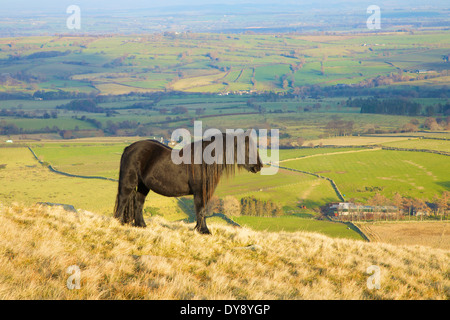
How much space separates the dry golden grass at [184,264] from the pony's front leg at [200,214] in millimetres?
246

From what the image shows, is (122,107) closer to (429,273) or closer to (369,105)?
(369,105)

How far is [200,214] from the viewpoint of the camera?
12.2 meters

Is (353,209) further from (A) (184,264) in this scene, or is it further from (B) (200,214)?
(A) (184,264)

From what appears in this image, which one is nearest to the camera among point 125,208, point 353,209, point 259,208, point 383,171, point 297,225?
point 125,208

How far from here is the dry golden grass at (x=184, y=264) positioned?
738 centimetres

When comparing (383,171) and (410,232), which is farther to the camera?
(383,171)

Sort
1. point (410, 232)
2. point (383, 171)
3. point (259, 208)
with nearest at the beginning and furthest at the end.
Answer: point (410, 232), point (259, 208), point (383, 171)

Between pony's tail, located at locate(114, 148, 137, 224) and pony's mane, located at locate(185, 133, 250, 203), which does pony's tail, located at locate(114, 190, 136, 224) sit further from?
pony's mane, located at locate(185, 133, 250, 203)

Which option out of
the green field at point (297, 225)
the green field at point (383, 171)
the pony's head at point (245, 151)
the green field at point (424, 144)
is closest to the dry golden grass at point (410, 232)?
the green field at point (297, 225)

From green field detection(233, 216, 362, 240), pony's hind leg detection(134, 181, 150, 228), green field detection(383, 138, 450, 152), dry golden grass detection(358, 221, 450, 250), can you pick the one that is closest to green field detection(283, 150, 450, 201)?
green field detection(383, 138, 450, 152)

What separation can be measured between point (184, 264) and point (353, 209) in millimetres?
49949

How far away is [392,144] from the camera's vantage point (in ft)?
310

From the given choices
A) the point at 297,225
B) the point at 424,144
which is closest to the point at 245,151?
the point at 297,225
